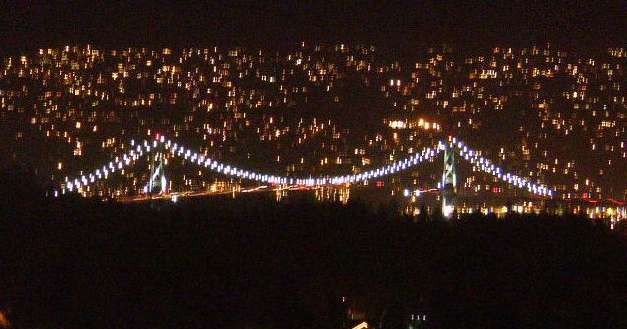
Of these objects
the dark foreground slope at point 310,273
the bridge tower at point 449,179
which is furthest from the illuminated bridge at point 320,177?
the dark foreground slope at point 310,273

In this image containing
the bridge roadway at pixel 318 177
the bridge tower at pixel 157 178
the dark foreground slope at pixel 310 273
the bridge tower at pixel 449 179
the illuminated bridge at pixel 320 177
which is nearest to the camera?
the dark foreground slope at pixel 310 273

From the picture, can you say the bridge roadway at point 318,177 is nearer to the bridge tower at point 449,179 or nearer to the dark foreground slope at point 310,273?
the bridge tower at point 449,179

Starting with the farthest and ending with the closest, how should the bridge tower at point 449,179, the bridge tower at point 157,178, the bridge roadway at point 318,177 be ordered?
the bridge roadway at point 318,177 < the bridge tower at point 157,178 < the bridge tower at point 449,179

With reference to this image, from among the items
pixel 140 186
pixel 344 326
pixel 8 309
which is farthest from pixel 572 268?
pixel 140 186

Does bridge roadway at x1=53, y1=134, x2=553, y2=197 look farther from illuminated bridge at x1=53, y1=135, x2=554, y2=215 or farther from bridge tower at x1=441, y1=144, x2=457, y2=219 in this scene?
bridge tower at x1=441, y1=144, x2=457, y2=219

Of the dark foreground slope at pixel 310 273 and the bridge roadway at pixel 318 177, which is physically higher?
the bridge roadway at pixel 318 177

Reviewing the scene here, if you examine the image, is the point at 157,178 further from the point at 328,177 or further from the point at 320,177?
the point at 328,177
